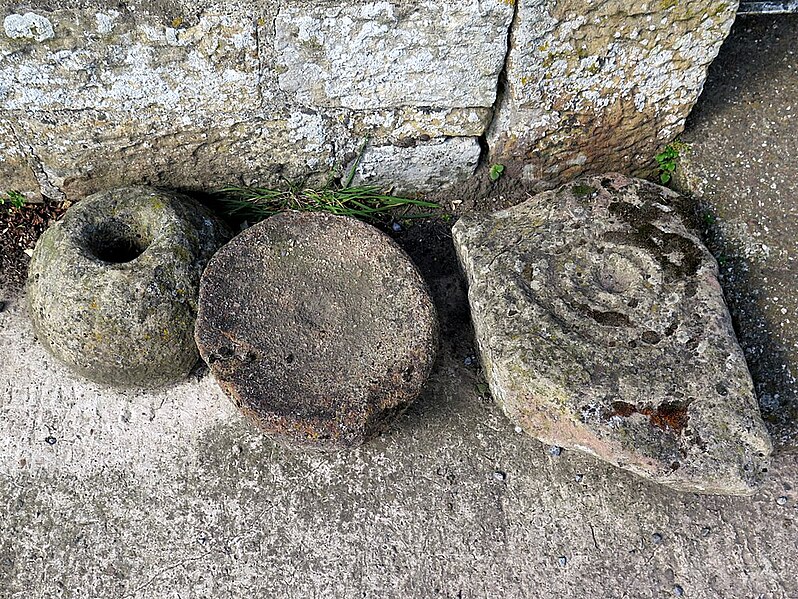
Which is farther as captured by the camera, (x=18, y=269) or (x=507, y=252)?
(x=18, y=269)

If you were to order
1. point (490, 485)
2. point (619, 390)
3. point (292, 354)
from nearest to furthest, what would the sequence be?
point (619, 390) < point (292, 354) < point (490, 485)

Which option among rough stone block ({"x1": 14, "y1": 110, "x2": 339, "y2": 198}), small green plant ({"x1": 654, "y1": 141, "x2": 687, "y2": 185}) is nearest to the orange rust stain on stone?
small green plant ({"x1": 654, "y1": 141, "x2": 687, "y2": 185})

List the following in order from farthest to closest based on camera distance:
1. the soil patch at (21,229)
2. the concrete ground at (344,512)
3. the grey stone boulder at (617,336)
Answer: the soil patch at (21,229)
the concrete ground at (344,512)
the grey stone boulder at (617,336)

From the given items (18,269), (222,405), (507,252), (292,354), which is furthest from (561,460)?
(18,269)

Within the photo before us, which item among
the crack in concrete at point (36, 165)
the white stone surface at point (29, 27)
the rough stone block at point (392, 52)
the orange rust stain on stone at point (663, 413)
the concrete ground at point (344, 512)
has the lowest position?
the concrete ground at point (344, 512)

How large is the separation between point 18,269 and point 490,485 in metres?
2.03

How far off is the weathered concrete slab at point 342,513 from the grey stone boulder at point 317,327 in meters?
0.28

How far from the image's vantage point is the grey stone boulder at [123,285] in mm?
2176

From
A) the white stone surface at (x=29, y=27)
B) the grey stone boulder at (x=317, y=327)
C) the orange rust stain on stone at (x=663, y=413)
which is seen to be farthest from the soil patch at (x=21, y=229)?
the orange rust stain on stone at (x=663, y=413)

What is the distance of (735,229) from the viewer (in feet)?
7.79

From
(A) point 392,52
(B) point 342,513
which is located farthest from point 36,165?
(B) point 342,513

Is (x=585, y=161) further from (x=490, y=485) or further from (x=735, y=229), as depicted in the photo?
(x=490, y=485)

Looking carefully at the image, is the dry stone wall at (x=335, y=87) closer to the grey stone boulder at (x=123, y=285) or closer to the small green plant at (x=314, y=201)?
the small green plant at (x=314, y=201)

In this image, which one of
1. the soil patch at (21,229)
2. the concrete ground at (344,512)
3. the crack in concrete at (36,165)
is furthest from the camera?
the soil patch at (21,229)
